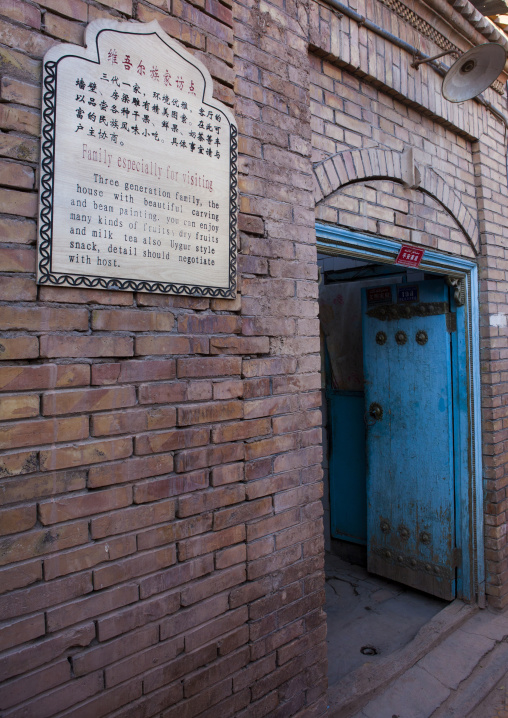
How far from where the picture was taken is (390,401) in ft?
13.3

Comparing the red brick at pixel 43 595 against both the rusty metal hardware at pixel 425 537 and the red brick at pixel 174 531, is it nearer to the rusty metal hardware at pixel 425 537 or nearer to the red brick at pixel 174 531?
the red brick at pixel 174 531

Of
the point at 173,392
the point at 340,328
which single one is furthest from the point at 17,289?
the point at 340,328

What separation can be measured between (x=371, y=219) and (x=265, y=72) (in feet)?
3.28

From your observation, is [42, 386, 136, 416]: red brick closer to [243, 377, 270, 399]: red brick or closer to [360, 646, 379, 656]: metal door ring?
[243, 377, 270, 399]: red brick

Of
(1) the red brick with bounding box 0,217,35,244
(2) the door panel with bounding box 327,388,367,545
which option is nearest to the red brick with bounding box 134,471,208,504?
(1) the red brick with bounding box 0,217,35,244

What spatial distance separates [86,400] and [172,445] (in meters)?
0.35

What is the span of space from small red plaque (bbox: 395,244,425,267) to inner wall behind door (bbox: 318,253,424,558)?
1263 mm

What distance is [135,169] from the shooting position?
1576 millimetres

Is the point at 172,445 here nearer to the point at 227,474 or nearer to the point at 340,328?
the point at 227,474

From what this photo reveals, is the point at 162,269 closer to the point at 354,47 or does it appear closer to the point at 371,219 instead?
the point at 371,219

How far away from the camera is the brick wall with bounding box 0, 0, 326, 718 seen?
1354 mm

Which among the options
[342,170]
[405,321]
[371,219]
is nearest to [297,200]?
[342,170]

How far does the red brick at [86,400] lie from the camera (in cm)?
140

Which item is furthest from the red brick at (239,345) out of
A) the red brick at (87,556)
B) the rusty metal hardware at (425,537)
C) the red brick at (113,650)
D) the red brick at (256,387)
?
the rusty metal hardware at (425,537)
